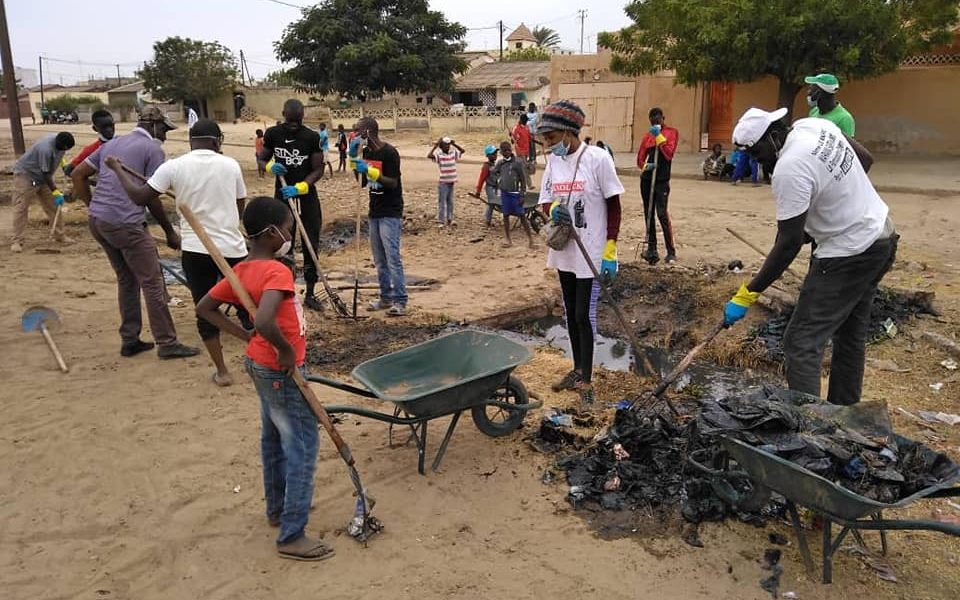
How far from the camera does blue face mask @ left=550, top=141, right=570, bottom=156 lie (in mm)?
4504

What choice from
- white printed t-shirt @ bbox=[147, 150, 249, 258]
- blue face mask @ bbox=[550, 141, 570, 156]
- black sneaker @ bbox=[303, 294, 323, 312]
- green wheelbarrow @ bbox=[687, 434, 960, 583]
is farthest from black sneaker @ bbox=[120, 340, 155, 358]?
green wheelbarrow @ bbox=[687, 434, 960, 583]

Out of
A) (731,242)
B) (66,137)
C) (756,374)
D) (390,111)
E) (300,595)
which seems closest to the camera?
(300,595)

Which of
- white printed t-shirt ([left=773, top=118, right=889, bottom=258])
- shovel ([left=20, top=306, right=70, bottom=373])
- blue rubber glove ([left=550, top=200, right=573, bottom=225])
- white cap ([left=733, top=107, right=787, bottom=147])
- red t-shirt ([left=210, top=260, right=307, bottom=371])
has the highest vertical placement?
white cap ([left=733, top=107, right=787, bottom=147])

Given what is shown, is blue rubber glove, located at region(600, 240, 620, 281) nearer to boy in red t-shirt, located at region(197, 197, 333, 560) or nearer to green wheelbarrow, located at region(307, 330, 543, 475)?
green wheelbarrow, located at region(307, 330, 543, 475)

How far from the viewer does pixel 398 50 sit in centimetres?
3612

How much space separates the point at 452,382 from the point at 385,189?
8.70ft

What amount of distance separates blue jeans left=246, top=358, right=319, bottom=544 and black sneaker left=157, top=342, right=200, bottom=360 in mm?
2633

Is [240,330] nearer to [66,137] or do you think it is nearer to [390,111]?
[66,137]

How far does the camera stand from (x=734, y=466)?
11.5 feet

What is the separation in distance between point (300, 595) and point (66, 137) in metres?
7.73

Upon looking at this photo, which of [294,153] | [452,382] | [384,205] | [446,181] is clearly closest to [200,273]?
[294,153]

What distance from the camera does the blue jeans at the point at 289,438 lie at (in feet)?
9.84

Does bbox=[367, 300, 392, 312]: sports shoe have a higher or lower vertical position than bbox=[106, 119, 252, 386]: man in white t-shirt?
lower

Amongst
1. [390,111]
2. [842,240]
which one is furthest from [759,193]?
[390,111]
